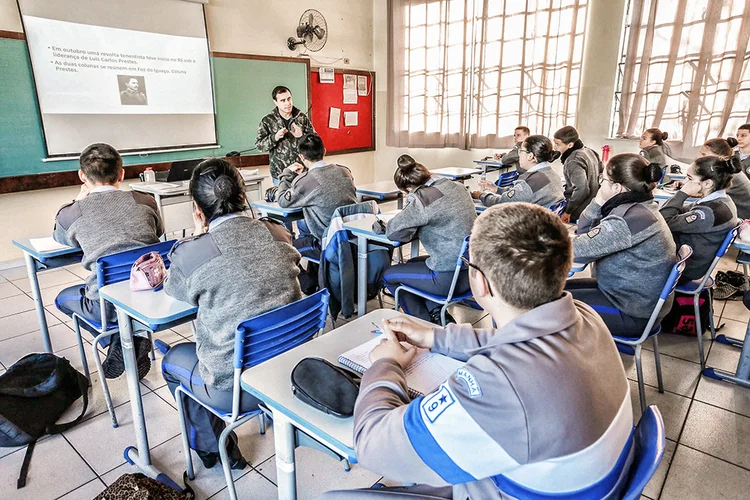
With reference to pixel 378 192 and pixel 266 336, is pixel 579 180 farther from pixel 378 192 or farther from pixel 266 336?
pixel 266 336

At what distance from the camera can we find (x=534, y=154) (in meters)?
3.79

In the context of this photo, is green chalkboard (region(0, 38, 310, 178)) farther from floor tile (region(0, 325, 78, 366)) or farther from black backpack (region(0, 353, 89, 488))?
black backpack (region(0, 353, 89, 488))

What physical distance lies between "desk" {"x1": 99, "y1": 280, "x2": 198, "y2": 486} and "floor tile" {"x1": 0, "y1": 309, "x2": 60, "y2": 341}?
1.63 metres

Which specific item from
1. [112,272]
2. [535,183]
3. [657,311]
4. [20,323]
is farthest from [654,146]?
[20,323]

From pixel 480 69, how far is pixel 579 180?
2.74 metres

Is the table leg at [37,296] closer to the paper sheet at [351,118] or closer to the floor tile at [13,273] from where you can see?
the floor tile at [13,273]

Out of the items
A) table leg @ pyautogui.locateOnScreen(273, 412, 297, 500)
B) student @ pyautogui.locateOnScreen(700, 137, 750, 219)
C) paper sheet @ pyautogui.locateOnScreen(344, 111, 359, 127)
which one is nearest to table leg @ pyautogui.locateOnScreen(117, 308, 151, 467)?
table leg @ pyautogui.locateOnScreen(273, 412, 297, 500)

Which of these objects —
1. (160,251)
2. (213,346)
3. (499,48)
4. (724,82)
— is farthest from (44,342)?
(724,82)

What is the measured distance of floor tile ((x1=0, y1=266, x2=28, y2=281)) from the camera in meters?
4.13

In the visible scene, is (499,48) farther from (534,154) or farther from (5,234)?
(5,234)

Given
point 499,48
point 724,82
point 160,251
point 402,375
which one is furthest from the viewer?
point 499,48

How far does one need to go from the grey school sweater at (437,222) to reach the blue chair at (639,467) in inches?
66.3

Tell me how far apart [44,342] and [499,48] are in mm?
5663

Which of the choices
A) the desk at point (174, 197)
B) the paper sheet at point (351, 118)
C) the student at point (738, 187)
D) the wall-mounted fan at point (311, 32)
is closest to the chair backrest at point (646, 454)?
the student at point (738, 187)
